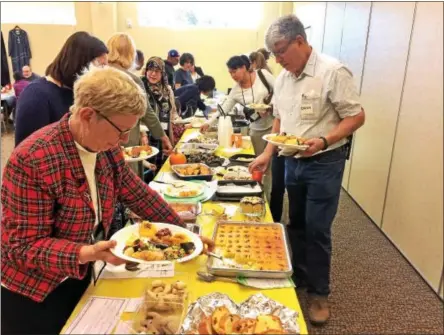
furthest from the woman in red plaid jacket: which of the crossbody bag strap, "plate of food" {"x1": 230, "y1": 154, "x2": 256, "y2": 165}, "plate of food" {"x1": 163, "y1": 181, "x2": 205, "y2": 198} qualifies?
the crossbody bag strap

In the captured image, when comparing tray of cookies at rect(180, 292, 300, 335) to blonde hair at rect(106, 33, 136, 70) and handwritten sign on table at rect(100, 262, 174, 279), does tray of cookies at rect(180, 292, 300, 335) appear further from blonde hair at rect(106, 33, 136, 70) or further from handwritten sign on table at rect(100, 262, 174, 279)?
blonde hair at rect(106, 33, 136, 70)

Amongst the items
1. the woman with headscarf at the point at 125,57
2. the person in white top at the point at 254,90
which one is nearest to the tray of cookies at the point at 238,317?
the woman with headscarf at the point at 125,57

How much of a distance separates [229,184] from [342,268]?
78 centimetres

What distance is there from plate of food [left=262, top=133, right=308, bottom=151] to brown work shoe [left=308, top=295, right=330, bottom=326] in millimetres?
652

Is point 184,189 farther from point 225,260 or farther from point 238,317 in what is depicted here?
point 238,317

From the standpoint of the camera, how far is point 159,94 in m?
2.84

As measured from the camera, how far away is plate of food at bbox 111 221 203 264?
0.96 meters

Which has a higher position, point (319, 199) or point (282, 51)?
point (282, 51)

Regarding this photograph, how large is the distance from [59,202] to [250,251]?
0.54 meters

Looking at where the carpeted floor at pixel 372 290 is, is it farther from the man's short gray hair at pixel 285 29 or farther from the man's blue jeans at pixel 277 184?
the man's short gray hair at pixel 285 29

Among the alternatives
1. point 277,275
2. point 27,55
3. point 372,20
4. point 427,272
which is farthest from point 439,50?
point 27,55

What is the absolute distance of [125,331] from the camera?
2.69ft

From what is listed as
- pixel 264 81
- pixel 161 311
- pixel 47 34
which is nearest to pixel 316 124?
pixel 161 311

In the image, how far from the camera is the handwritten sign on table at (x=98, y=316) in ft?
2.78
